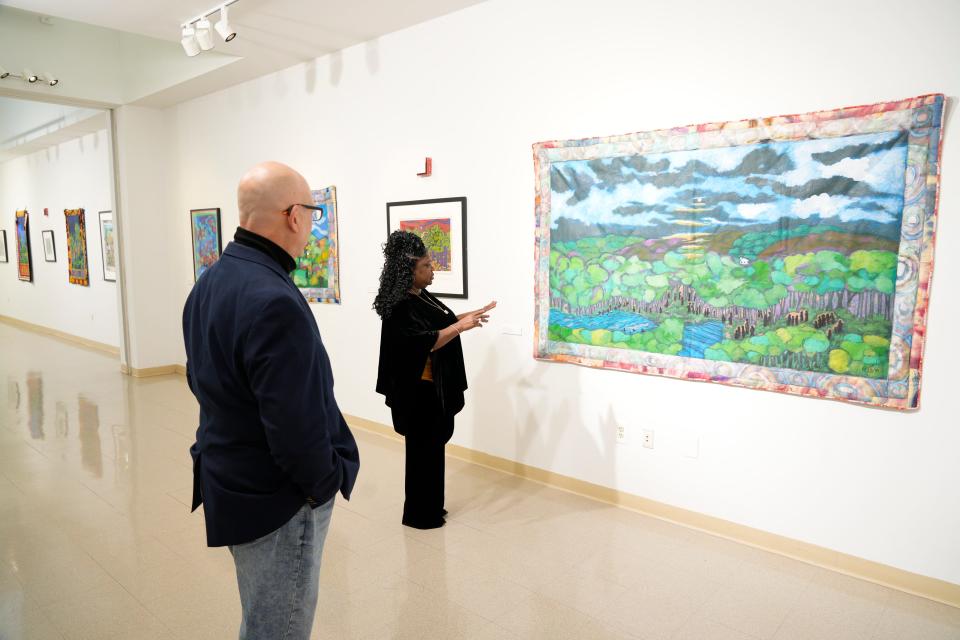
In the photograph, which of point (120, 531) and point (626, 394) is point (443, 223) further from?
point (120, 531)

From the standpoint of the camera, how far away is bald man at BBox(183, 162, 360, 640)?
147cm

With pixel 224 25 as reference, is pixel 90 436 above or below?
below

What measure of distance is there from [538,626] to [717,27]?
10.3 ft

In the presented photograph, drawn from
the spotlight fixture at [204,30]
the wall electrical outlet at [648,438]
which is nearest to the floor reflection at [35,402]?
the spotlight fixture at [204,30]

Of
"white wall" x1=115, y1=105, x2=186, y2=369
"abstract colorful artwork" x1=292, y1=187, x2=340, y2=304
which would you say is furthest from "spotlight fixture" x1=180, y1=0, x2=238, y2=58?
"white wall" x1=115, y1=105, x2=186, y2=369

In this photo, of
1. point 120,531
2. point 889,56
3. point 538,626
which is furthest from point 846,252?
point 120,531

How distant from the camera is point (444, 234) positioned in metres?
4.52

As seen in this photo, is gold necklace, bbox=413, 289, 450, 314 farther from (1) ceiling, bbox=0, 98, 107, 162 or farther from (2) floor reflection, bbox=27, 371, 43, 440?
(1) ceiling, bbox=0, 98, 107, 162

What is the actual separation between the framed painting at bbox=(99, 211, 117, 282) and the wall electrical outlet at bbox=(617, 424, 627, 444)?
8235 millimetres

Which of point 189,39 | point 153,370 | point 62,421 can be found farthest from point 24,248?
point 189,39

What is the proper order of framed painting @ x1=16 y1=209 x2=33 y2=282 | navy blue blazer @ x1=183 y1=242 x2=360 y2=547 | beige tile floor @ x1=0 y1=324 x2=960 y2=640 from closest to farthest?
1. navy blue blazer @ x1=183 y1=242 x2=360 y2=547
2. beige tile floor @ x1=0 y1=324 x2=960 y2=640
3. framed painting @ x1=16 y1=209 x2=33 y2=282

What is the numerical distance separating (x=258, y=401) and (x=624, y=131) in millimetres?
2805

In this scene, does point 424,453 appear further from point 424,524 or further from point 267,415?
point 267,415

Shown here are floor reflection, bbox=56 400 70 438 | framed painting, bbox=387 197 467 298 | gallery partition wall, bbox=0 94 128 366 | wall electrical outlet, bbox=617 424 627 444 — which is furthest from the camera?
gallery partition wall, bbox=0 94 128 366
